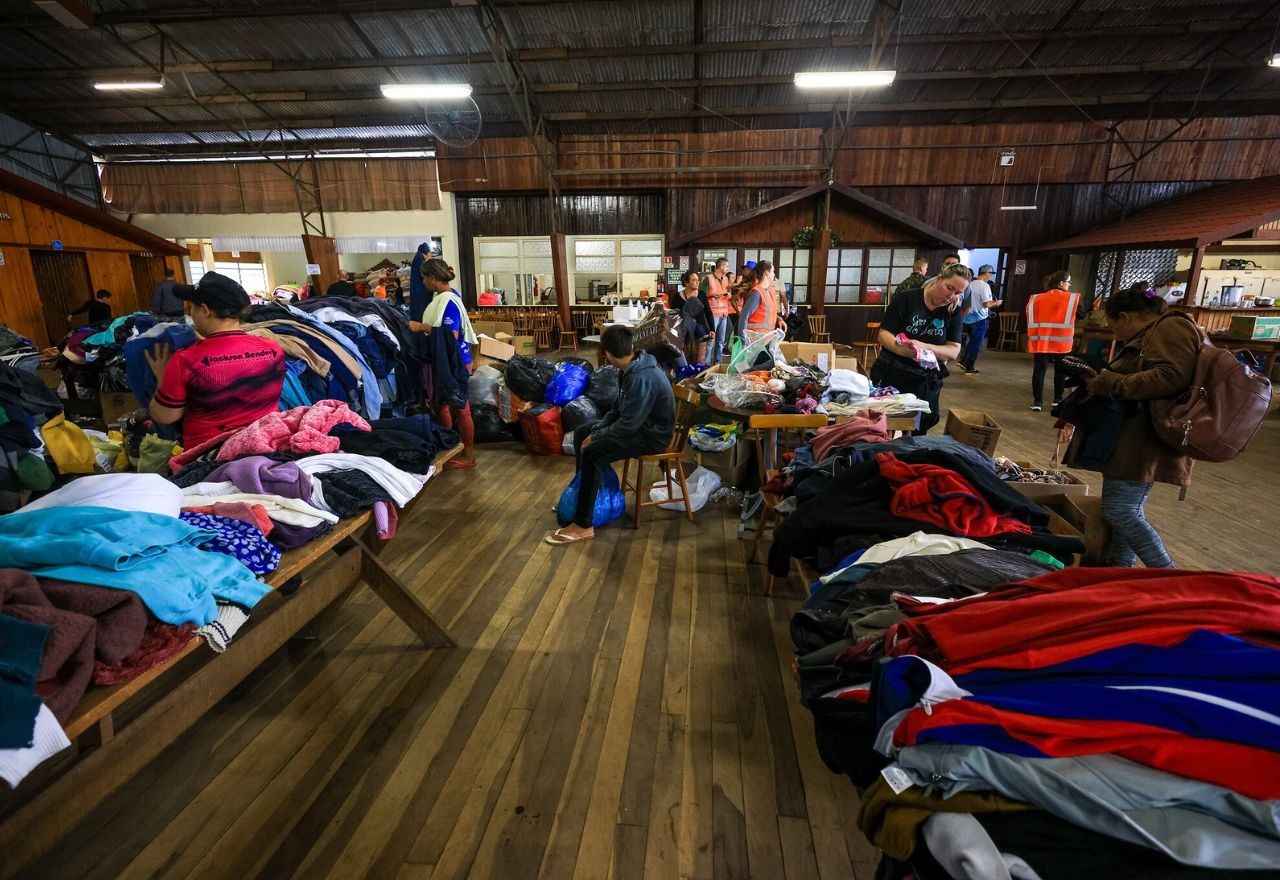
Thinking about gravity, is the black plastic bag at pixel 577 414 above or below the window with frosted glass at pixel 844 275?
below

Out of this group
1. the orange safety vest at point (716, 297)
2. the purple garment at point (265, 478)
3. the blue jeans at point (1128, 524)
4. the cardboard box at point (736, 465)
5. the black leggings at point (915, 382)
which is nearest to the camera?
the purple garment at point (265, 478)

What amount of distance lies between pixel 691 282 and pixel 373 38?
6.43m

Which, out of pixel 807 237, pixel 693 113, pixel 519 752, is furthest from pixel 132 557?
pixel 693 113

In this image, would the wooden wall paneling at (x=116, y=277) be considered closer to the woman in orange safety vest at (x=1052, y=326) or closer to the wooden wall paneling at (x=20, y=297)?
the wooden wall paneling at (x=20, y=297)

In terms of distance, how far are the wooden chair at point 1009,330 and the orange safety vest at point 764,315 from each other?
9046mm

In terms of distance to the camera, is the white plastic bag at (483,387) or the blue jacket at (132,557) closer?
the blue jacket at (132,557)

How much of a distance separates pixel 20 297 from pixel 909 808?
529 inches

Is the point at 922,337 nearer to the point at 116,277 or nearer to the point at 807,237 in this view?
the point at 807,237

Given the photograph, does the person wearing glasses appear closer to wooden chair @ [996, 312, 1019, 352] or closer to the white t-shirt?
the white t-shirt

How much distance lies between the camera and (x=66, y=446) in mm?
3650

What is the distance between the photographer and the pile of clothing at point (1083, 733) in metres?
0.85

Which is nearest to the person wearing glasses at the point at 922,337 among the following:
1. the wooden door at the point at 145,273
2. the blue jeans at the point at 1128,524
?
the blue jeans at the point at 1128,524

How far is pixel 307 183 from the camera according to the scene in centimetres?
1273

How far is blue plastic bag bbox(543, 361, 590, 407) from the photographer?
17.6 feet
